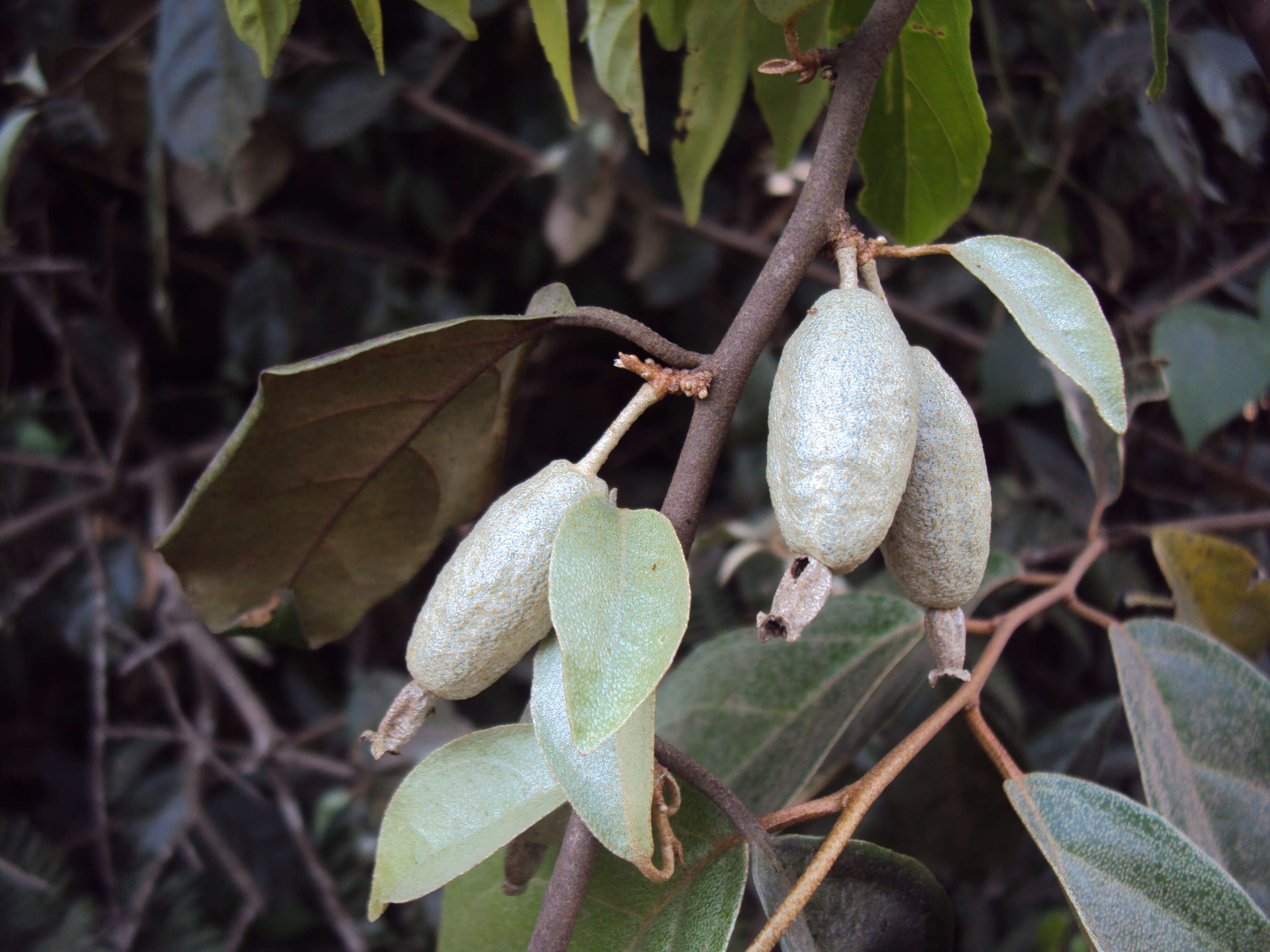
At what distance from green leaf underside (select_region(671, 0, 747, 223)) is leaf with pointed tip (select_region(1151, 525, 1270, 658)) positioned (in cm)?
47

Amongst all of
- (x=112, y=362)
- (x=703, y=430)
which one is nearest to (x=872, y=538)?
(x=703, y=430)

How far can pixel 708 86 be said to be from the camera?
21.7 inches

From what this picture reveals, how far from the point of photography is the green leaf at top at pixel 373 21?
0.44 metres

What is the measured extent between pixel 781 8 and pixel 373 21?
0.21 m

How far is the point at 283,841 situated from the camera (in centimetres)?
130

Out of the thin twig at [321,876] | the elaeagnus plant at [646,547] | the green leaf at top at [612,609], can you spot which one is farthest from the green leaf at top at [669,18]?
the thin twig at [321,876]

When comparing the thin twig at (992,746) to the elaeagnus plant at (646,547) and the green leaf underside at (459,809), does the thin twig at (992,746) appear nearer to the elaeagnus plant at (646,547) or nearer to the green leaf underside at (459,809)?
the elaeagnus plant at (646,547)

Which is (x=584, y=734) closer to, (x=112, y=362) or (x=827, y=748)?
(x=827, y=748)

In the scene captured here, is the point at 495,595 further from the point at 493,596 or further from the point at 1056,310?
the point at 1056,310

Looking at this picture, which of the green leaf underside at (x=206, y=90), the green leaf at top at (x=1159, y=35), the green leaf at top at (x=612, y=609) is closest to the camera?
the green leaf at top at (x=612, y=609)

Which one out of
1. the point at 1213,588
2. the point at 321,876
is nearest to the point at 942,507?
the point at 1213,588

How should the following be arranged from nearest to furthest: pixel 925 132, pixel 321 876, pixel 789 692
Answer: pixel 925 132 < pixel 789 692 < pixel 321 876

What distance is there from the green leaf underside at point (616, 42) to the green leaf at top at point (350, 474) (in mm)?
172

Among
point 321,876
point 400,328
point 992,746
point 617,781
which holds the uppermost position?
point 617,781
